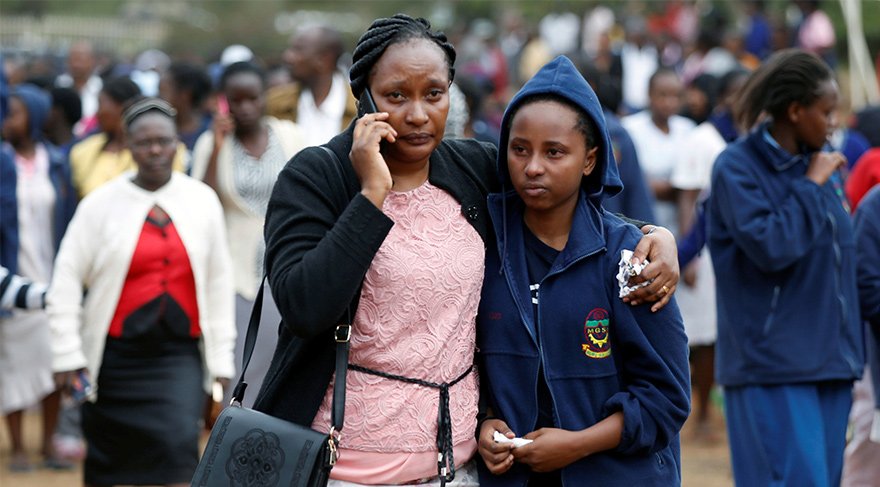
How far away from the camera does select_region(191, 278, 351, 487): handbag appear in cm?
357

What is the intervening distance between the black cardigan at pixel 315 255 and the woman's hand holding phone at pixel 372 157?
39mm

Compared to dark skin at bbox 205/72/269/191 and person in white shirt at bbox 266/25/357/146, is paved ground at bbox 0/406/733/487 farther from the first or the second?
person in white shirt at bbox 266/25/357/146

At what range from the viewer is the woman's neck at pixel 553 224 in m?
3.94

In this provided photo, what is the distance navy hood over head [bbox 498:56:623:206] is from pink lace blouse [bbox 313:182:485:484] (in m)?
0.39

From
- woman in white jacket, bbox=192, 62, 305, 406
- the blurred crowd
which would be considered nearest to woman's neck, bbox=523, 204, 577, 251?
the blurred crowd

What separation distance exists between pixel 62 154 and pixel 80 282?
13.8ft

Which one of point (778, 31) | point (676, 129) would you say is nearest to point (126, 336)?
point (676, 129)

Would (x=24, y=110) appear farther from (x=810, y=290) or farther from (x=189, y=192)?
(x=810, y=290)

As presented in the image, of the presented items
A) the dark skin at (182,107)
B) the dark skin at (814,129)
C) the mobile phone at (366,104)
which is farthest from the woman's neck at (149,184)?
the dark skin at (182,107)

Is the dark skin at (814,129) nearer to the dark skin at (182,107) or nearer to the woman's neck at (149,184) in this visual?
the woman's neck at (149,184)

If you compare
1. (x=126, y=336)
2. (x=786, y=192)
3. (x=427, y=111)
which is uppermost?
(x=427, y=111)

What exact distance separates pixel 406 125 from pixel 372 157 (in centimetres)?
15

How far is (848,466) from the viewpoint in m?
6.58

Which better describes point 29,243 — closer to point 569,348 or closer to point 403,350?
point 403,350
